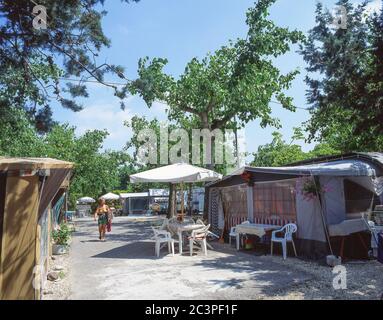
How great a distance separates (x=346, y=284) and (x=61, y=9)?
752cm

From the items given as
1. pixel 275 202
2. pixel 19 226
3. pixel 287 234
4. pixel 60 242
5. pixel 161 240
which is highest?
pixel 275 202

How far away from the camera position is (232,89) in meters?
16.5

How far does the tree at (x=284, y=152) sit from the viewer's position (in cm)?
2673

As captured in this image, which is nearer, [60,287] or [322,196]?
[60,287]

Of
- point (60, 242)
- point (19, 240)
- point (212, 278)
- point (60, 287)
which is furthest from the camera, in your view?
point (60, 242)

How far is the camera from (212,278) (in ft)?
23.5

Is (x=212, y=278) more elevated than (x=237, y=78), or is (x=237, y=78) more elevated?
(x=237, y=78)

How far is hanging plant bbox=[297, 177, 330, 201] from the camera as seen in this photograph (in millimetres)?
9391

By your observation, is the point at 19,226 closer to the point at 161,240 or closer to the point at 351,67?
the point at 161,240

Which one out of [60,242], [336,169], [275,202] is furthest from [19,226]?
[275,202]

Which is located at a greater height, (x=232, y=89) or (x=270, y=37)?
(x=270, y=37)

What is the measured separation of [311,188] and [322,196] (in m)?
0.37
